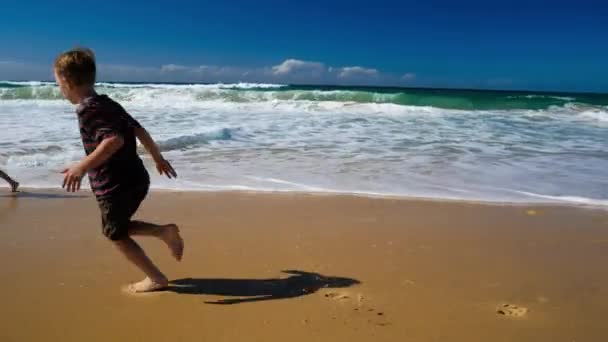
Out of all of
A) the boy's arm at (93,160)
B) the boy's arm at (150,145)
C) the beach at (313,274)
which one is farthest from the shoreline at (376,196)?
the boy's arm at (93,160)

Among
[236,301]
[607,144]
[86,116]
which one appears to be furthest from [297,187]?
[607,144]

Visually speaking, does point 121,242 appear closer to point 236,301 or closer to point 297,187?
point 236,301

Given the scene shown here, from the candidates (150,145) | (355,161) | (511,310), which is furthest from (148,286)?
(355,161)

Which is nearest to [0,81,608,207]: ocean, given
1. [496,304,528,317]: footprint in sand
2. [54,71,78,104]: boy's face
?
Result: [496,304,528,317]: footprint in sand

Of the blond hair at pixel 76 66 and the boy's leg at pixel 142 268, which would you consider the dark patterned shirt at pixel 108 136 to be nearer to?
the blond hair at pixel 76 66

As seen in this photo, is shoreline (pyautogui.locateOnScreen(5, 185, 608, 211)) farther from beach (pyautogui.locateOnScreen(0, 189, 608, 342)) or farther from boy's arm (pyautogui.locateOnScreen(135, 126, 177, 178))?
boy's arm (pyautogui.locateOnScreen(135, 126, 177, 178))

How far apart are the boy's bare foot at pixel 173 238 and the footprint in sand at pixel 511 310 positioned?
1807 mm

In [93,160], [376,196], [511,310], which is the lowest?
[511,310]

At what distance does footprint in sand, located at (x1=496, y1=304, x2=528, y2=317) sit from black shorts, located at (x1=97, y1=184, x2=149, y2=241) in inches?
77.8

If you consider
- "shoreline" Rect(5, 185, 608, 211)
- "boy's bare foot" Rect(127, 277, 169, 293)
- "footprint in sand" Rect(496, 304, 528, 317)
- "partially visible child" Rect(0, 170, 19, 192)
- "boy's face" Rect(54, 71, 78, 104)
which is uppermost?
"boy's face" Rect(54, 71, 78, 104)

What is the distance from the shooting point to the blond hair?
234cm

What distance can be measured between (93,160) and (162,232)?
0.67 metres

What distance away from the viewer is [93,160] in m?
2.26

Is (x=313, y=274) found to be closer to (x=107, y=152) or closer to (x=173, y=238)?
(x=173, y=238)
